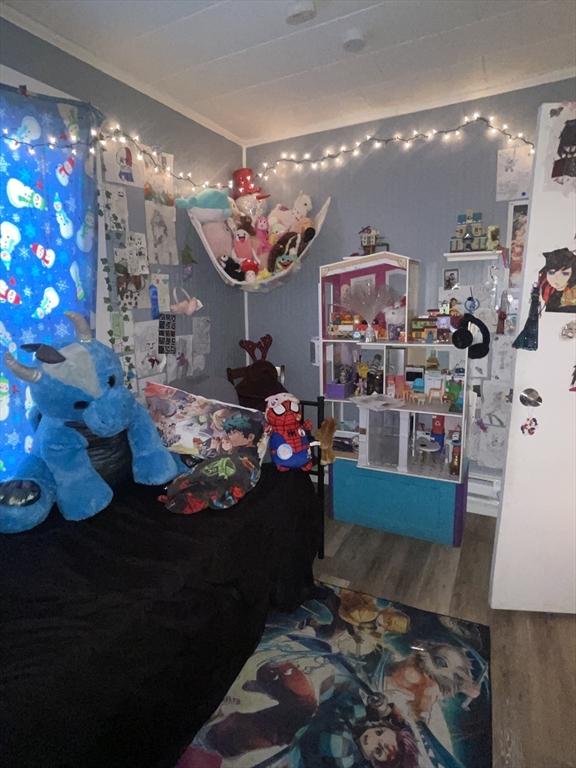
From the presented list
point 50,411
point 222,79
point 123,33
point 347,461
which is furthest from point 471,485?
point 123,33

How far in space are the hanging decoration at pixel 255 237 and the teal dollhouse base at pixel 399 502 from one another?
130cm

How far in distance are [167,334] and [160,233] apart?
575 millimetres

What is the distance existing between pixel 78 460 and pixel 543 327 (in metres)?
1.95

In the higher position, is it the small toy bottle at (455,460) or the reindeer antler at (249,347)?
the reindeer antler at (249,347)

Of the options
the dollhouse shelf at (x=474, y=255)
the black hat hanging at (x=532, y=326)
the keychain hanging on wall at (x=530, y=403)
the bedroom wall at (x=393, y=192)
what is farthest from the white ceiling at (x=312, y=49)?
the keychain hanging on wall at (x=530, y=403)

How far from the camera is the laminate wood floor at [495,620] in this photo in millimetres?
1457

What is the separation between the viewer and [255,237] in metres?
2.90

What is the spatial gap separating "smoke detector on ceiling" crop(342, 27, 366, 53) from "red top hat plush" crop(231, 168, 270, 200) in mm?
1122

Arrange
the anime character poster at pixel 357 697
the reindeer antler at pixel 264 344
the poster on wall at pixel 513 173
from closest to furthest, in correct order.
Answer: the anime character poster at pixel 357 697
the poster on wall at pixel 513 173
the reindeer antler at pixel 264 344

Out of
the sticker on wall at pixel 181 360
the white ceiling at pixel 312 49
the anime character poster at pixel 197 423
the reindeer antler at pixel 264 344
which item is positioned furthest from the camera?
the reindeer antler at pixel 264 344

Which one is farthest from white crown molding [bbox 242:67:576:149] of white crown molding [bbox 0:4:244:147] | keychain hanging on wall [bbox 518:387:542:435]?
keychain hanging on wall [bbox 518:387:542:435]

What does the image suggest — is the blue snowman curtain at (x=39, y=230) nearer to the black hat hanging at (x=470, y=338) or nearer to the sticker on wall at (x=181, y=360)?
the sticker on wall at (x=181, y=360)

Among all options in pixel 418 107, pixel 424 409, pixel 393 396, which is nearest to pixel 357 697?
pixel 424 409

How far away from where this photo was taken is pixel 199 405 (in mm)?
2246
